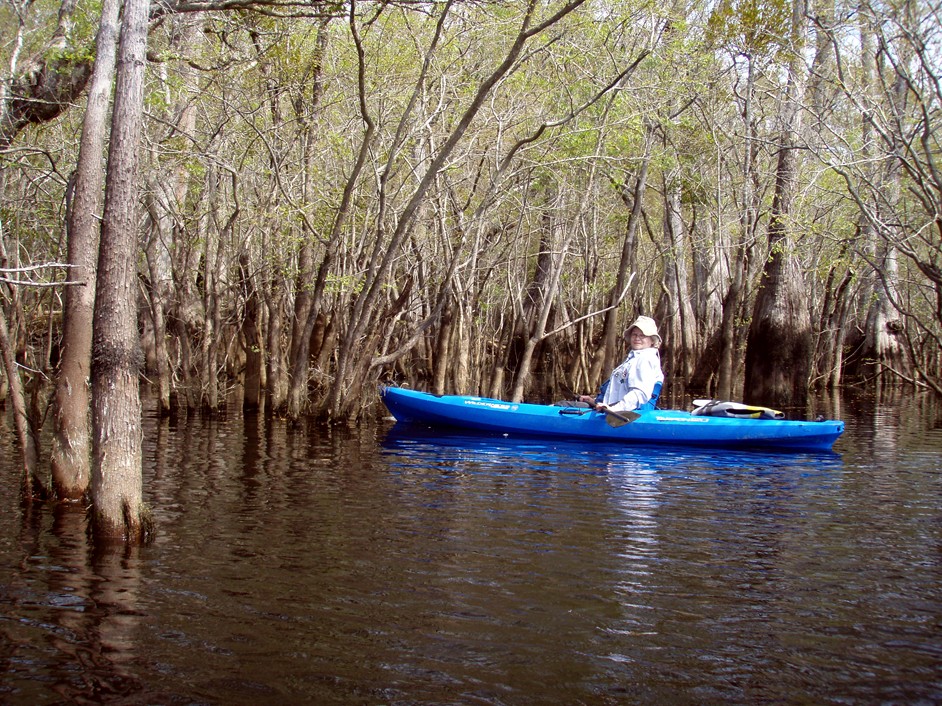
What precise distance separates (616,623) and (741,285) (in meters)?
12.0

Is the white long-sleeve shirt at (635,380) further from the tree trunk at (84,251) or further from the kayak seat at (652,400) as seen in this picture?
the tree trunk at (84,251)

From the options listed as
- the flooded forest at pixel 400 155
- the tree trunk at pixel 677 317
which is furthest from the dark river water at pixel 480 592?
the tree trunk at pixel 677 317

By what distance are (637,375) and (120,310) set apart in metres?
6.62

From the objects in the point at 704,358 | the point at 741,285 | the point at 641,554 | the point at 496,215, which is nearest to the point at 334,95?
the point at 496,215

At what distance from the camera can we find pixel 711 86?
50.2 feet

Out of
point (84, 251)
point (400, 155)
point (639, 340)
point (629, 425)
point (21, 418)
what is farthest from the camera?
point (400, 155)

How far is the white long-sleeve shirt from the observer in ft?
34.2

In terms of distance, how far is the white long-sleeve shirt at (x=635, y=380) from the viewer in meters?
10.4

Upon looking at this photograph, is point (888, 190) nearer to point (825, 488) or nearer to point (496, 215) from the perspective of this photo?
point (496, 215)

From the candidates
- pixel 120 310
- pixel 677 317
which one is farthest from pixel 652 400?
pixel 677 317

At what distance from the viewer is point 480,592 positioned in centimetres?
496

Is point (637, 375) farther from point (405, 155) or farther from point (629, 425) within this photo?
point (405, 155)

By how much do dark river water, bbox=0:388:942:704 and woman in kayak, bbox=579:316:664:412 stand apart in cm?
203

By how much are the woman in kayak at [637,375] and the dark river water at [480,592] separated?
2032 mm
